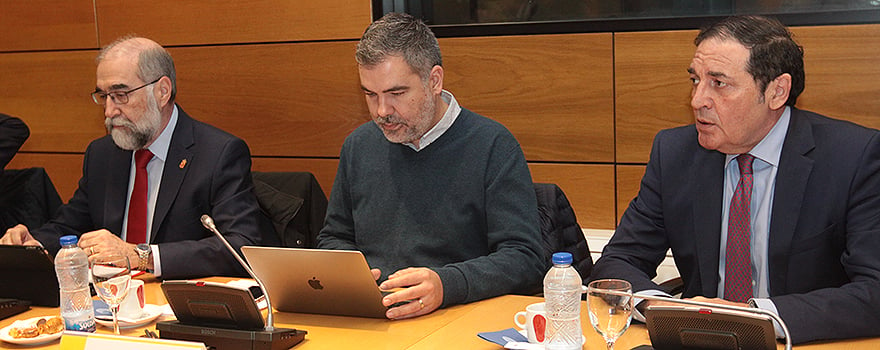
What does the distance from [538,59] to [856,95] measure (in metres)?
1.23

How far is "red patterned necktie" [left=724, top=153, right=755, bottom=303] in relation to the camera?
90.7 inches

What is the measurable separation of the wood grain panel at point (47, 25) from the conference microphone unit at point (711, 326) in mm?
3733

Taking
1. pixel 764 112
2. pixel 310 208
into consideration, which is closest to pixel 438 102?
pixel 310 208

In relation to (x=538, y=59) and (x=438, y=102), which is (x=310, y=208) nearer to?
(x=438, y=102)

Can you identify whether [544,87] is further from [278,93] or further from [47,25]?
[47,25]

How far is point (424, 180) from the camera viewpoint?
2676 mm

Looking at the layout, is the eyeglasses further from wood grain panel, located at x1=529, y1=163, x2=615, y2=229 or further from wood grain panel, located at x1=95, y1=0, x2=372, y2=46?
wood grain panel, located at x1=529, y1=163, x2=615, y2=229

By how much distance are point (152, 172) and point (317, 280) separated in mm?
1295

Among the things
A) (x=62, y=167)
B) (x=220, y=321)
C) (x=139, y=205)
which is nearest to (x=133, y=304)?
(x=220, y=321)

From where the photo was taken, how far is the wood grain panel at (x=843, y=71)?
10.5 ft

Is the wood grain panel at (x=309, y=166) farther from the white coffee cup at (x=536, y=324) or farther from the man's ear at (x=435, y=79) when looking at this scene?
the white coffee cup at (x=536, y=324)

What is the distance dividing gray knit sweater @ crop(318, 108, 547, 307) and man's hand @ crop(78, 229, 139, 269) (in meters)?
0.58

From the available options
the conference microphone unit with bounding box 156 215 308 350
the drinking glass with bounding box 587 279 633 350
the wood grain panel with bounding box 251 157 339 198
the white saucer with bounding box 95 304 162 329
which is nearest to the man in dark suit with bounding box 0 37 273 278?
the white saucer with bounding box 95 304 162 329

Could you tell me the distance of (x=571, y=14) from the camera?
12.1ft
